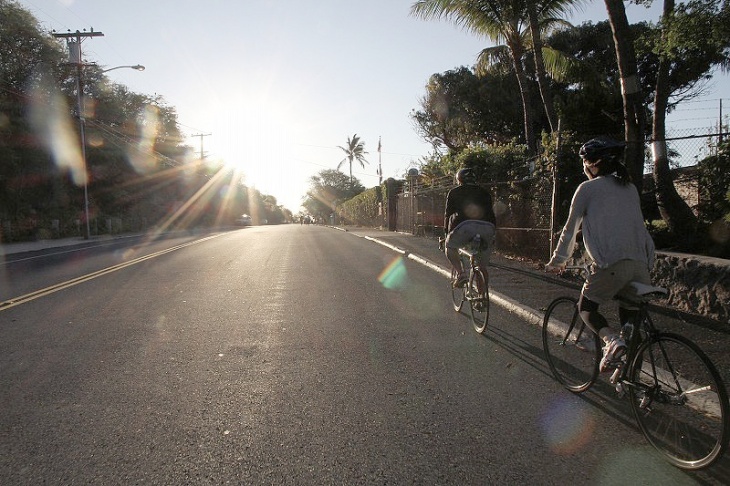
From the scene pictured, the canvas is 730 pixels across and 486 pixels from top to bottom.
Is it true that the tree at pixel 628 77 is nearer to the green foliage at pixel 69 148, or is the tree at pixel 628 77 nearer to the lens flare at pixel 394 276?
the lens flare at pixel 394 276

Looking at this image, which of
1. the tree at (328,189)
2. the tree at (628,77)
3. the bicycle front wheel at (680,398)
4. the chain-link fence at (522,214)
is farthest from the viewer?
the tree at (328,189)

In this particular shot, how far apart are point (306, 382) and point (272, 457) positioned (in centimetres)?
139

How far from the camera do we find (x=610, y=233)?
375cm

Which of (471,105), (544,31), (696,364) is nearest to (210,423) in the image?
(696,364)

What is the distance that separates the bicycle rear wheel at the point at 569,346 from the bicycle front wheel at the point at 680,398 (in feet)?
2.37

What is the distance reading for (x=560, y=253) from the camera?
4.12 m

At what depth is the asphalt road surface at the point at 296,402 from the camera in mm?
3209

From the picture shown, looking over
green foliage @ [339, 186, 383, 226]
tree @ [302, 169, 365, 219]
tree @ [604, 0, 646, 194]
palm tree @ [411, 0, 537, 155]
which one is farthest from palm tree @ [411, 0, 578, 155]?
tree @ [302, 169, 365, 219]

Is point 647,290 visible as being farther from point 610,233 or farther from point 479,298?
point 479,298

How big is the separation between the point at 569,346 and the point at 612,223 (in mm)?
1384

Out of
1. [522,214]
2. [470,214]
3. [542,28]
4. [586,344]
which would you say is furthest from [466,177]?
[542,28]

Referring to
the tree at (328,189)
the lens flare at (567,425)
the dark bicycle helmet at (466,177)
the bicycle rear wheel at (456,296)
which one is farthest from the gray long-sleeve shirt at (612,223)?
the tree at (328,189)

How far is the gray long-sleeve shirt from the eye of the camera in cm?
371

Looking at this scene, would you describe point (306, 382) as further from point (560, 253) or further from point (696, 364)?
point (696, 364)
